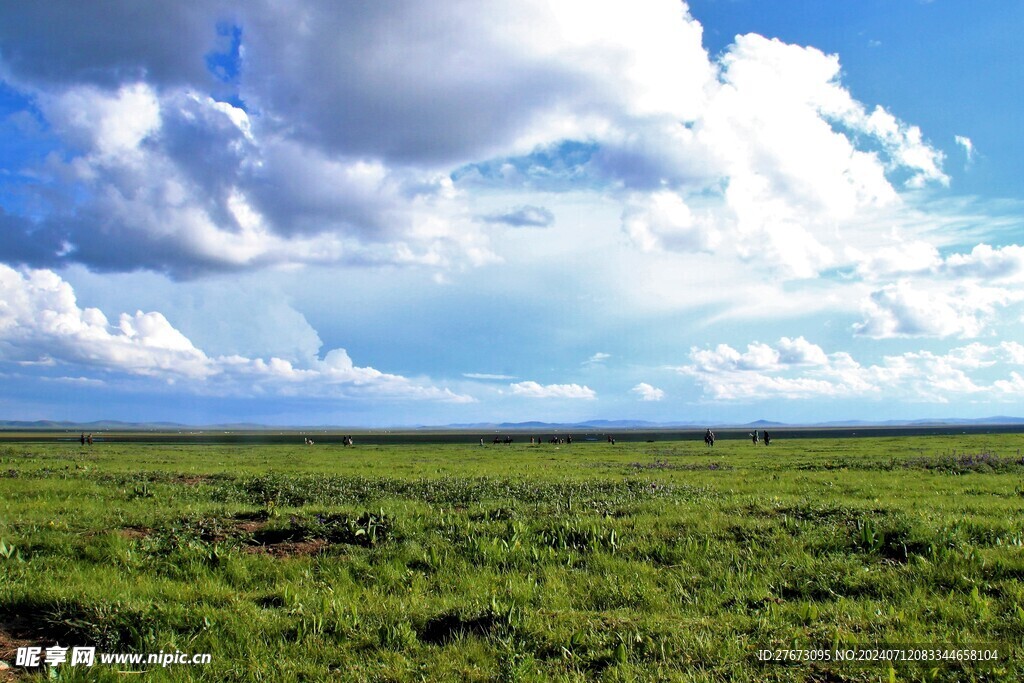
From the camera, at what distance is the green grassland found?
6.95 m

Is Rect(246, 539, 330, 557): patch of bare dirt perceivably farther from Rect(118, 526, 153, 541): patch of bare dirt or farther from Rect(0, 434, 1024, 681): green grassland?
Rect(118, 526, 153, 541): patch of bare dirt

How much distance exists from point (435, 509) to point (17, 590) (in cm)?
840

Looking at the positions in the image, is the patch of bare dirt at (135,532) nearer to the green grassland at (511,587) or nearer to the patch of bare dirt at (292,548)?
the green grassland at (511,587)

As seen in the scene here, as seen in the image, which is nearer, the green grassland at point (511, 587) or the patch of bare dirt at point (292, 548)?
the green grassland at point (511, 587)

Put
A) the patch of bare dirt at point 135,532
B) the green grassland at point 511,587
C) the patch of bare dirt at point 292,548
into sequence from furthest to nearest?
the patch of bare dirt at point 135,532, the patch of bare dirt at point 292,548, the green grassland at point 511,587

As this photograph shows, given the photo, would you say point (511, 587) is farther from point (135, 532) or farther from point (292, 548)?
point (135, 532)

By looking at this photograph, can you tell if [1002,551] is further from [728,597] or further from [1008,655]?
[728,597]

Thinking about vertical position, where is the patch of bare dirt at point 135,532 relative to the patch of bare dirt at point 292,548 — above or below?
above

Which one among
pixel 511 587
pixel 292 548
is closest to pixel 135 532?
pixel 292 548

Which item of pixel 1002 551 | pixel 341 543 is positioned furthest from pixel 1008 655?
pixel 341 543

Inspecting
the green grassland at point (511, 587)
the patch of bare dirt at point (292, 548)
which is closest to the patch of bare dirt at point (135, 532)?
the green grassland at point (511, 587)

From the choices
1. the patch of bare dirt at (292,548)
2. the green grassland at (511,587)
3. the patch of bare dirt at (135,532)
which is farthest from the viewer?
the patch of bare dirt at (135,532)

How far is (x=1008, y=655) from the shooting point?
6.84 m

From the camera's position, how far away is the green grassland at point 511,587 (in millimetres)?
6949
